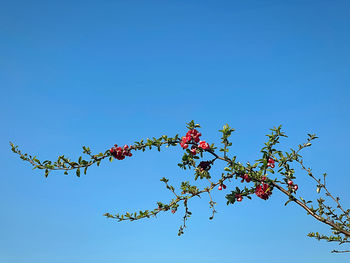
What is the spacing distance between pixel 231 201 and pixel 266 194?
26.6 inches

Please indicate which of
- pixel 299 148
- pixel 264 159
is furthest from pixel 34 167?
pixel 299 148

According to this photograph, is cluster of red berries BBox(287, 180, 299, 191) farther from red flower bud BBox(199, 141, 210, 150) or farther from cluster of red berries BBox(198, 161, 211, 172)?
red flower bud BBox(199, 141, 210, 150)

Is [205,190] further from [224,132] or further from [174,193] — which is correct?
[224,132]

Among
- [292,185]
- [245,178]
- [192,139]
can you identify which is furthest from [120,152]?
[292,185]

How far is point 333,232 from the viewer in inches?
244

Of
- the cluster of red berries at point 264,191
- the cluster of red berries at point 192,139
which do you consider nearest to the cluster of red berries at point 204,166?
the cluster of red berries at point 192,139

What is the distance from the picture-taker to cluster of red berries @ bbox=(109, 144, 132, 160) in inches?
258

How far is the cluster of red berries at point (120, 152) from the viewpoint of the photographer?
6547 millimetres

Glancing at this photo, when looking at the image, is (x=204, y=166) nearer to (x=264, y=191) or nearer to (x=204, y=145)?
(x=204, y=145)

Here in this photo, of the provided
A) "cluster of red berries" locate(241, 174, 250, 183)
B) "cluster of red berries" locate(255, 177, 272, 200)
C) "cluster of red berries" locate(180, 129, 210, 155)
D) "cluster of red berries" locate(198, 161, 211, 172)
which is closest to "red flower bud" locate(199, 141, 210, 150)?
"cluster of red berries" locate(180, 129, 210, 155)

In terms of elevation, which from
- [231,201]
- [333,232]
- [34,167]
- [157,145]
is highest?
[157,145]

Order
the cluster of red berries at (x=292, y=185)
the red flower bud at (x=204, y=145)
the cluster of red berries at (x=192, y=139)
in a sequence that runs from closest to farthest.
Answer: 1. the cluster of red berries at (x=292, y=185)
2. the red flower bud at (x=204, y=145)
3. the cluster of red berries at (x=192, y=139)

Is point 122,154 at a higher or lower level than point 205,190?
higher

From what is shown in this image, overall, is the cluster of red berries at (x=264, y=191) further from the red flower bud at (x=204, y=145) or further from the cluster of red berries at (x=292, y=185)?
the red flower bud at (x=204, y=145)
